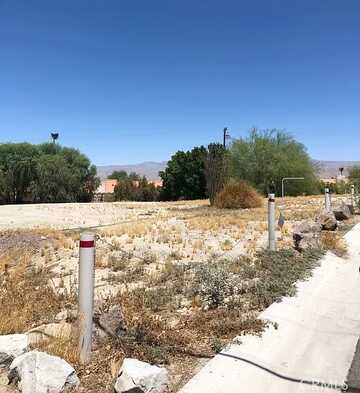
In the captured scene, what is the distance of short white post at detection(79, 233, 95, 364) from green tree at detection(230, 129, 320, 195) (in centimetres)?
4108

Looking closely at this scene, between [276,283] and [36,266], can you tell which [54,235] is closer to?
[36,266]

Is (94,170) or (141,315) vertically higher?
(94,170)

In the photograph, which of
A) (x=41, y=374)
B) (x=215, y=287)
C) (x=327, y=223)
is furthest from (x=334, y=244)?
(x=41, y=374)

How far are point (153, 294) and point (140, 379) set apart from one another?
115 inches

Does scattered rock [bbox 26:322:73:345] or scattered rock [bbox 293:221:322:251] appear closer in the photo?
scattered rock [bbox 26:322:73:345]

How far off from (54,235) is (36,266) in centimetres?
400

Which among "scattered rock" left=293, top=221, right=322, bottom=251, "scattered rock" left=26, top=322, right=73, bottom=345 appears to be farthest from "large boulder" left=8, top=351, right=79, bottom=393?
"scattered rock" left=293, top=221, right=322, bottom=251

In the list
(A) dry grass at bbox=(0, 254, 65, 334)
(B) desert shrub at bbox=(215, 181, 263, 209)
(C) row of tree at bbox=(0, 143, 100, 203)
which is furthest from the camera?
(C) row of tree at bbox=(0, 143, 100, 203)

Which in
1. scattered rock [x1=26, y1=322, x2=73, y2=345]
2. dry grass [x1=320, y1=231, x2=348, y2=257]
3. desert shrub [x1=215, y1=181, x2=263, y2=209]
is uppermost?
desert shrub [x1=215, y1=181, x2=263, y2=209]

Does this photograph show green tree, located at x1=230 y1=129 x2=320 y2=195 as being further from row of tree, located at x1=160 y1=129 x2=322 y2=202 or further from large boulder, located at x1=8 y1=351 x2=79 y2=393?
large boulder, located at x1=8 y1=351 x2=79 y2=393

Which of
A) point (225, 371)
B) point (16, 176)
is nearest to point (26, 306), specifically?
point (225, 371)

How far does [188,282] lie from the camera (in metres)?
7.11

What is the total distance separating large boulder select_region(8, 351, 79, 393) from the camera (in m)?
3.40

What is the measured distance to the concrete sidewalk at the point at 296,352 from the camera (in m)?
3.76
